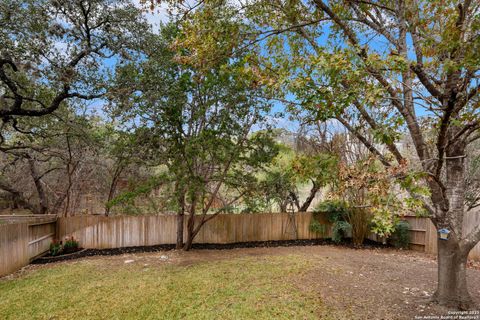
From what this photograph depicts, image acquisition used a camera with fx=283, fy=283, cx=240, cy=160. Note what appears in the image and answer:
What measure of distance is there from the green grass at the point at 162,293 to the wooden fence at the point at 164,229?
1.56 m

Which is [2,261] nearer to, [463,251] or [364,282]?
[364,282]

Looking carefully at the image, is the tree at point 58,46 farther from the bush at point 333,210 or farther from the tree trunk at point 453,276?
the bush at point 333,210

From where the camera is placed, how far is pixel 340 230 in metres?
8.34

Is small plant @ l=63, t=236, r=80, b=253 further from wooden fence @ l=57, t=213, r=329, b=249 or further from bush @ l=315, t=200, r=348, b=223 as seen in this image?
bush @ l=315, t=200, r=348, b=223

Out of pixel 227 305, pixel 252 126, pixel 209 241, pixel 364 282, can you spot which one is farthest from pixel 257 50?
pixel 209 241

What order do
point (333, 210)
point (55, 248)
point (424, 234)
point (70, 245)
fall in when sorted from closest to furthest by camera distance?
point (55, 248), point (70, 245), point (424, 234), point (333, 210)

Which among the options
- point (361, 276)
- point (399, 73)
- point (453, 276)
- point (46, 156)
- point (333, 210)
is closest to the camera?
point (399, 73)

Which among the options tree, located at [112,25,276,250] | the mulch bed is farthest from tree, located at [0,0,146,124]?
the mulch bed

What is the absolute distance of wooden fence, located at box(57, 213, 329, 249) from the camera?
7.59m

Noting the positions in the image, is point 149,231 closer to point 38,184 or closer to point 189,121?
point 189,121

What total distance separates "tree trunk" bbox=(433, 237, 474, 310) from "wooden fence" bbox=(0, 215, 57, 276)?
23.3 feet

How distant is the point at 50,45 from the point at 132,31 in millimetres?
1596

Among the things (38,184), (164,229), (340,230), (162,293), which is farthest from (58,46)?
(340,230)

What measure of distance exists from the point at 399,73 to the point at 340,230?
6115 mm
